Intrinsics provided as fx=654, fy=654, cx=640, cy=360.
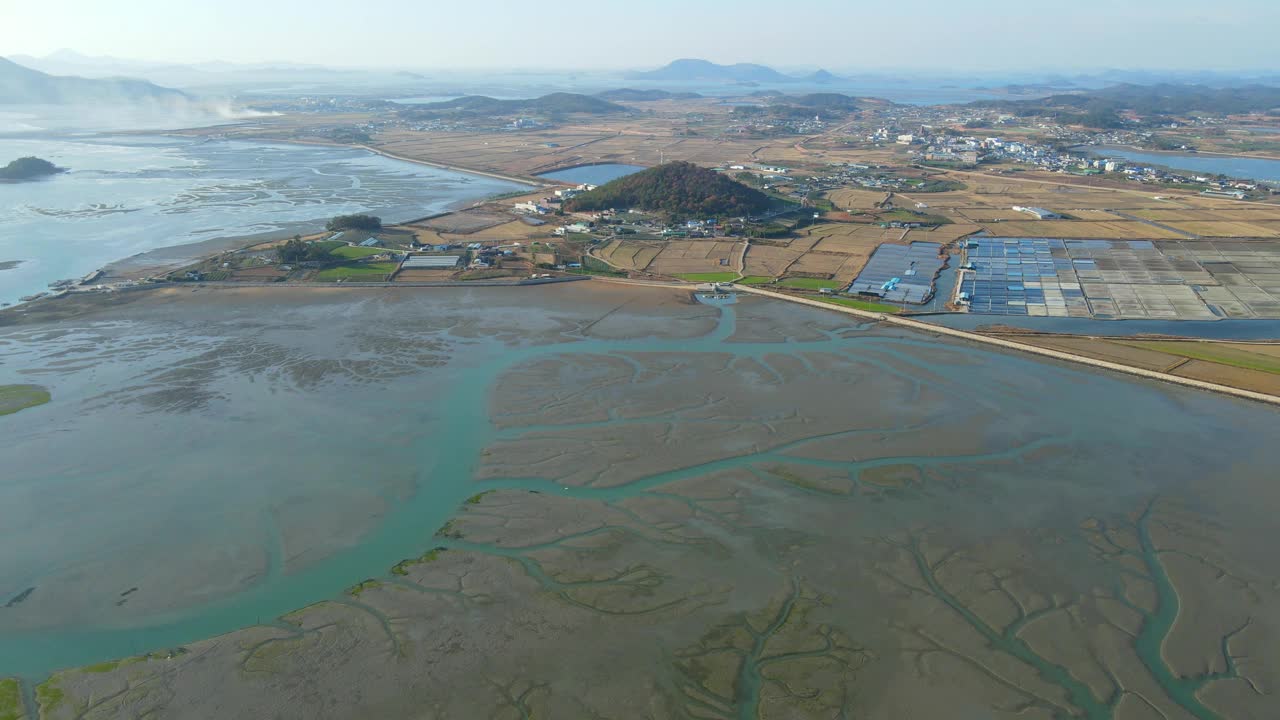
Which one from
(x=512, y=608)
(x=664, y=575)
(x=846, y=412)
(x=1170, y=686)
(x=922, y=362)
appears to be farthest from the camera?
(x=922, y=362)

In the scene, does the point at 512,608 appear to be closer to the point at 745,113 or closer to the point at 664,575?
the point at 664,575

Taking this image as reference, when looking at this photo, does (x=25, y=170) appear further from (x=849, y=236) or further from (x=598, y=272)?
(x=849, y=236)

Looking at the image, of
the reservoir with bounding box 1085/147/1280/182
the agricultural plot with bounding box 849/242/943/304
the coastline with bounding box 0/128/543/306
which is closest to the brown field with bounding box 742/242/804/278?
the agricultural plot with bounding box 849/242/943/304

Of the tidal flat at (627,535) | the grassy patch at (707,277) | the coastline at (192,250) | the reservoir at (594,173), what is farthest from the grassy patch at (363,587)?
the reservoir at (594,173)

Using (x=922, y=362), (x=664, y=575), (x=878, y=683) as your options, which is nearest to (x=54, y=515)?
(x=664, y=575)

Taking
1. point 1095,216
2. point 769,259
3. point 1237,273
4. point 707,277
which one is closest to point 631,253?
point 707,277

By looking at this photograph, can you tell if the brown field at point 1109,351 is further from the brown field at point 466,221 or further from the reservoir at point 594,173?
the reservoir at point 594,173
